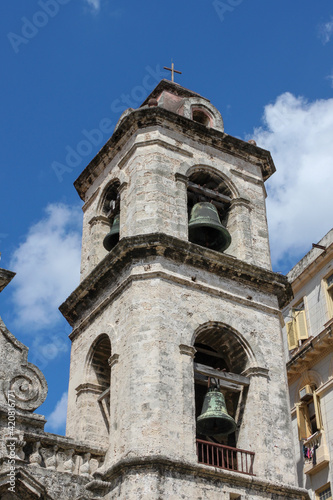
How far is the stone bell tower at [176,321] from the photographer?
1474 cm

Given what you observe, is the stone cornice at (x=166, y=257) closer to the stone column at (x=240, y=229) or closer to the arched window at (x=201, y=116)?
the stone column at (x=240, y=229)

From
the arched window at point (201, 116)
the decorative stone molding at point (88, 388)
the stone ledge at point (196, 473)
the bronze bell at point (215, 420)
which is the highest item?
the arched window at point (201, 116)

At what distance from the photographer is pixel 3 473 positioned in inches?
547

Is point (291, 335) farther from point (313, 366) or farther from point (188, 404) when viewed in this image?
point (188, 404)

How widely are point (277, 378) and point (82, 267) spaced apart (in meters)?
5.58

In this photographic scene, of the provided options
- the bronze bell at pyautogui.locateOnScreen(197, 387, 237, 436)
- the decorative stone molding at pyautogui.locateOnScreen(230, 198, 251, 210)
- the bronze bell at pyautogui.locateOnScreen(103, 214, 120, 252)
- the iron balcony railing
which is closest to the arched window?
the decorative stone molding at pyautogui.locateOnScreen(230, 198, 251, 210)

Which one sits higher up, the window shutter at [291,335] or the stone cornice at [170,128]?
the stone cornice at [170,128]

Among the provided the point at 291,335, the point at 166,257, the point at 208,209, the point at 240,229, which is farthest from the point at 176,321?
the point at 291,335

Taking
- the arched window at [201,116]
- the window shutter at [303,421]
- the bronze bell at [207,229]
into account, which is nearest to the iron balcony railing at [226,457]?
the bronze bell at [207,229]

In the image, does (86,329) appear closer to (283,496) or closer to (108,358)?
(108,358)

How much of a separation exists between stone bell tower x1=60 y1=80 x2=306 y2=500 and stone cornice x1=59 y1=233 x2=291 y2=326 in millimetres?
27

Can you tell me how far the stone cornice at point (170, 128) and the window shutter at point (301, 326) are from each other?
4966 millimetres

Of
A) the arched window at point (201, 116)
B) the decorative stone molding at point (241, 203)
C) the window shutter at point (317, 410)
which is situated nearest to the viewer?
the decorative stone molding at point (241, 203)

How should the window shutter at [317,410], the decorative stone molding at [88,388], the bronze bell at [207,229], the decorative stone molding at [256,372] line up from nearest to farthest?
the decorative stone molding at [256,372], the decorative stone molding at [88,388], the bronze bell at [207,229], the window shutter at [317,410]
